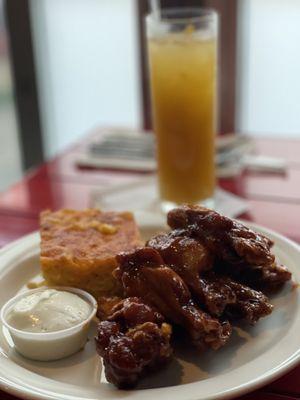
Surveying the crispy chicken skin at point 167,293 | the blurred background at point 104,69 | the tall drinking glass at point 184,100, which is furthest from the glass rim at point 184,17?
the blurred background at point 104,69

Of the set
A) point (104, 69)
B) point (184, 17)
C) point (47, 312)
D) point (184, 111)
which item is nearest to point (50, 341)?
point (47, 312)

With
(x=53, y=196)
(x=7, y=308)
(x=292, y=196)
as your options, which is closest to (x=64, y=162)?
(x=53, y=196)

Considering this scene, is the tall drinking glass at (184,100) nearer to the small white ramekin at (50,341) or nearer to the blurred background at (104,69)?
the small white ramekin at (50,341)

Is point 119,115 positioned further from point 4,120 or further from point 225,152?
point 225,152

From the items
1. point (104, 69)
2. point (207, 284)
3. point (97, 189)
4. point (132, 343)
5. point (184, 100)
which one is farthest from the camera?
point (104, 69)

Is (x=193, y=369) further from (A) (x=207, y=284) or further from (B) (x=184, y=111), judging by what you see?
(B) (x=184, y=111)

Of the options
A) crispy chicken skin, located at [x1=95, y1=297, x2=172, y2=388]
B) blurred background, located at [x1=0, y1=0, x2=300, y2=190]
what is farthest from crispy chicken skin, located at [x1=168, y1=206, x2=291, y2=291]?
blurred background, located at [x1=0, y1=0, x2=300, y2=190]
